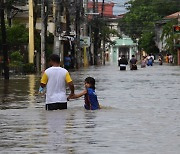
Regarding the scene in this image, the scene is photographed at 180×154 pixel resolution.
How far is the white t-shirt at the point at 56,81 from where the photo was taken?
63.0 ft

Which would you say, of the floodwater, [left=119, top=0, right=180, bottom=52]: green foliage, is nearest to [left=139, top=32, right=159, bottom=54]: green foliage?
[left=119, top=0, right=180, bottom=52]: green foliage

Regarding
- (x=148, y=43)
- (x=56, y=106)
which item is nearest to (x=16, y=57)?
(x=56, y=106)

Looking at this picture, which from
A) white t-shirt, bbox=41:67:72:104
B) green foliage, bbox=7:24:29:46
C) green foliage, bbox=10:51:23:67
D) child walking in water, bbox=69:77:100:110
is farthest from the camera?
green foliage, bbox=7:24:29:46

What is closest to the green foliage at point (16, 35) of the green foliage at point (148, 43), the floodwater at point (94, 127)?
the floodwater at point (94, 127)

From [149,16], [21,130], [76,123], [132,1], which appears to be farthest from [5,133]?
[132,1]

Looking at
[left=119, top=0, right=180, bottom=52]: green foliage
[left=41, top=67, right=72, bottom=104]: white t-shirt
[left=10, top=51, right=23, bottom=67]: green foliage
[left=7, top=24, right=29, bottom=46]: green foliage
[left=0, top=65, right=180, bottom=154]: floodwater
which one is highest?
[left=119, top=0, right=180, bottom=52]: green foliage

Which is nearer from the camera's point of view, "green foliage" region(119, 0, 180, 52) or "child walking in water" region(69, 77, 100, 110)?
"child walking in water" region(69, 77, 100, 110)

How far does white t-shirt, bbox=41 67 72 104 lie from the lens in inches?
755

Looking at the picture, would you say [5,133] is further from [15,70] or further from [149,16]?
[149,16]

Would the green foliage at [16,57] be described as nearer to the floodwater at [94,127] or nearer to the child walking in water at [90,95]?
the floodwater at [94,127]

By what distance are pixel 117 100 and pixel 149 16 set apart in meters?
140

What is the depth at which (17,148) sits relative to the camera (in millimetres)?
12453

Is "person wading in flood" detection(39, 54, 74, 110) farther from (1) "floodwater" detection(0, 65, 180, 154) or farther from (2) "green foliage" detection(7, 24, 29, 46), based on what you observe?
(2) "green foliage" detection(7, 24, 29, 46)

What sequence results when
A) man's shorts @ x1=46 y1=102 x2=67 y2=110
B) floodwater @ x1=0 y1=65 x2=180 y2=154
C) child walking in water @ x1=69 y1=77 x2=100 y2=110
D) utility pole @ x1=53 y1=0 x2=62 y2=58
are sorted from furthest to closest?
utility pole @ x1=53 y1=0 x2=62 y2=58 < child walking in water @ x1=69 y1=77 x2=100 y2=110 < man's shorts @ x1=46 y1=102 x2=67 y2=110 < floodwater @ x1=0 y1=65 x2=180 y2=154
